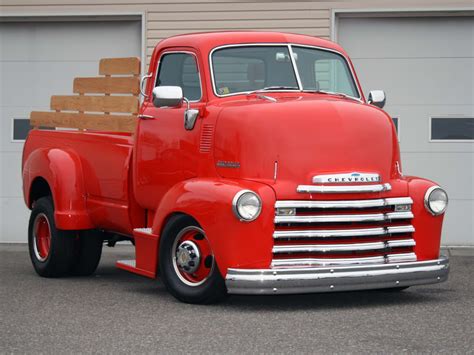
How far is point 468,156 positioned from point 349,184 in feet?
20.4

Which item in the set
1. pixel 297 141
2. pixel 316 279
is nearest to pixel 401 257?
pixel 316 279

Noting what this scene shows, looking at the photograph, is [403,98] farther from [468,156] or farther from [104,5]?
[104,5]

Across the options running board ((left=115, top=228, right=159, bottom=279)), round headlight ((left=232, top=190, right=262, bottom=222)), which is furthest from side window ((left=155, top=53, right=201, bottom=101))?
round headlight ((left=232, top=190, right=262, bottom=222))

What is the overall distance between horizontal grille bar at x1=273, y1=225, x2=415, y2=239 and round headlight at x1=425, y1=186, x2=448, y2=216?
23 centimetres

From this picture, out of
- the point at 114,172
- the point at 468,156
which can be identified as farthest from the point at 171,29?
the point at 114,172

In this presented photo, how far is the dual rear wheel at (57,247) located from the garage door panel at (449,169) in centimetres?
490

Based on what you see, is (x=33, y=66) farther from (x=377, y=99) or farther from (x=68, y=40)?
(x=377, y=99)

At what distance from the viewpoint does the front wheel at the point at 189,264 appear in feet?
27.6

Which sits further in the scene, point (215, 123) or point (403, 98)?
point (403, 98)

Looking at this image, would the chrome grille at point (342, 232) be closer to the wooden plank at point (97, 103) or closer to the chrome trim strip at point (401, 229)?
Result: the chrome trim strip at point (401, 229)

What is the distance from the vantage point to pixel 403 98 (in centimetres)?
1445

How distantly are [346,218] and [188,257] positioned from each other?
1213mm

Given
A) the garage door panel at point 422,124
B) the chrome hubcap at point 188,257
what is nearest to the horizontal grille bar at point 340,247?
the chrome hubcap at point 188,257

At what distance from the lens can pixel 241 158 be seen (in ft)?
28.1
